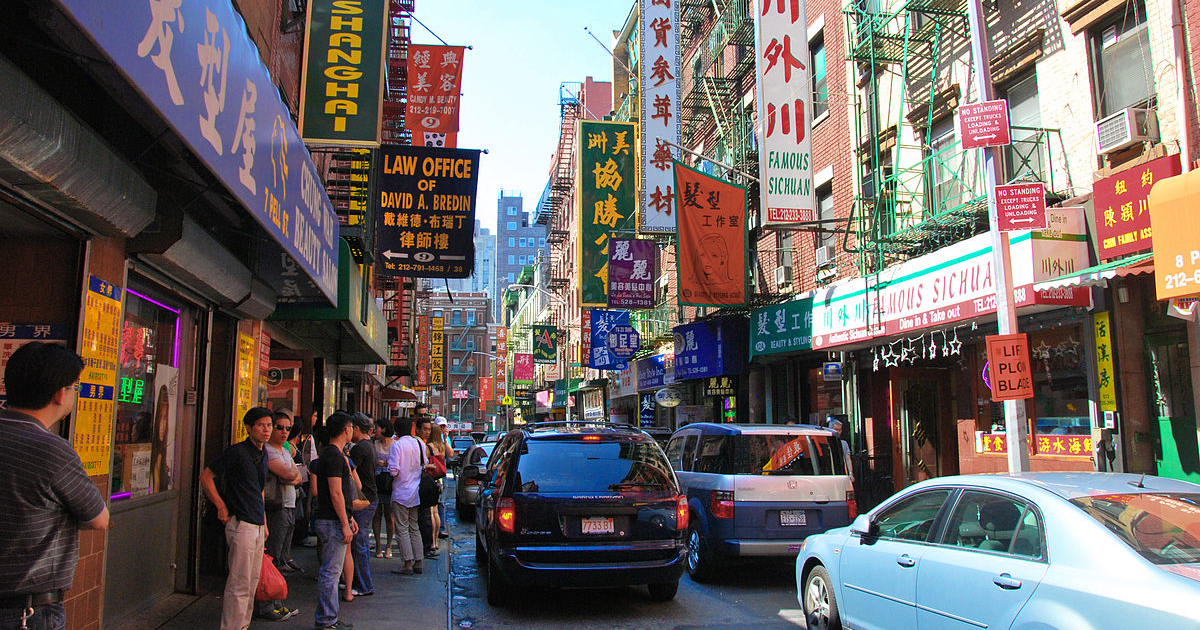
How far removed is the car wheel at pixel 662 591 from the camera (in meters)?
7.80

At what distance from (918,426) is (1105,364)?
16.8 ft

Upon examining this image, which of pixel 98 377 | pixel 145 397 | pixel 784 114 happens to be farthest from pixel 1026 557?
pixel 784 114

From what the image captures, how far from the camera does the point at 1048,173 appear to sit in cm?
1095

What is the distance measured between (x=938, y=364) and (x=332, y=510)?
36.5 feet

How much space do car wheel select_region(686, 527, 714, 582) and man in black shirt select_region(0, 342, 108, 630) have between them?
22.3ft

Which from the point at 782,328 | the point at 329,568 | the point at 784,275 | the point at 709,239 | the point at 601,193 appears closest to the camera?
the point at 329,568

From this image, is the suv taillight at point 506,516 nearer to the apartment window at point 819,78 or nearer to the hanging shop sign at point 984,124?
the hanging shop sign at point 984,124

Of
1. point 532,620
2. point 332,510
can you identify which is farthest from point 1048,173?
point 332,510

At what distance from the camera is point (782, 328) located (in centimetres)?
1680

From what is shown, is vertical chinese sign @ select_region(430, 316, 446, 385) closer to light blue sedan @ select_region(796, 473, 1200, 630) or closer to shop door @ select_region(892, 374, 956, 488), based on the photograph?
shop door @ select_region(892, 374, 956, 488)

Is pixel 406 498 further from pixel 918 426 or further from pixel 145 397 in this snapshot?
pixel 918 426

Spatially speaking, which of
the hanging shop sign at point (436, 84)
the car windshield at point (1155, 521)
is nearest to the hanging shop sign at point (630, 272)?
the hanging shop sign at point (436, 84)

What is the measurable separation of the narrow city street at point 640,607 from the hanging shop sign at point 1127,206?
546cm

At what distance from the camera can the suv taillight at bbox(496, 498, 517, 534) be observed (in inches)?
278
